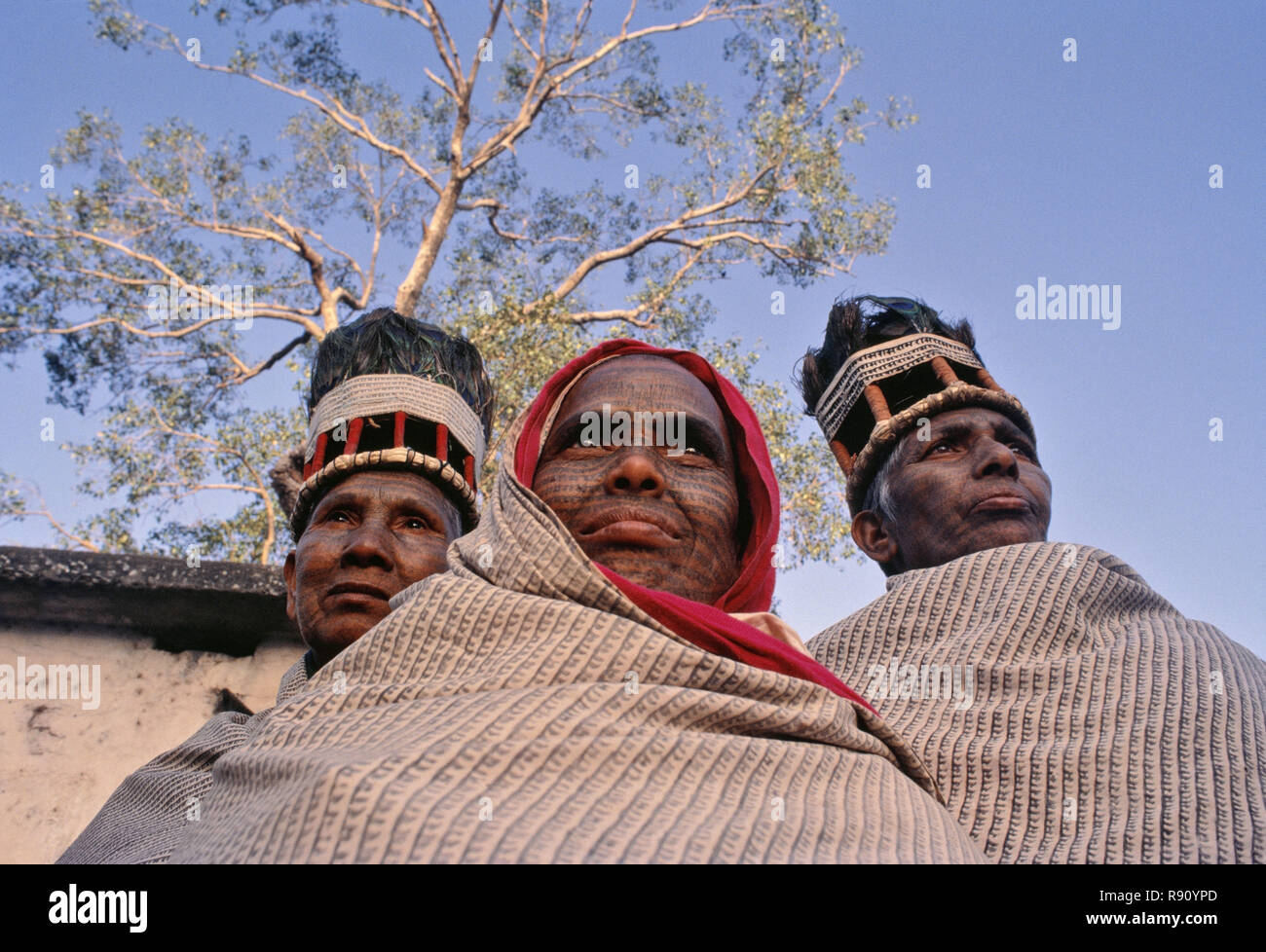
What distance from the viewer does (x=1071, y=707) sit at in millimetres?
2576

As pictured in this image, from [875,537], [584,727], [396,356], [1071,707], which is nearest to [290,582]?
[396,356]

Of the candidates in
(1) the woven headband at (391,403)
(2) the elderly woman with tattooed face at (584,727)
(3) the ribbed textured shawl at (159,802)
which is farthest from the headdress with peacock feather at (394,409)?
(2) the elderly woman with tattooed face at (584,727)

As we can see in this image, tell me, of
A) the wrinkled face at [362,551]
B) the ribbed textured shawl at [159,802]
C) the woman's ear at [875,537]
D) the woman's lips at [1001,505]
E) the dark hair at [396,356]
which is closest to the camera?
the ribbed textured shawl at [159,802]

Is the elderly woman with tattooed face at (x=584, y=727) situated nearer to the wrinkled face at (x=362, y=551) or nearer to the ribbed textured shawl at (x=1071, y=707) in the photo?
the ribbed textured shawl at (x=1071, y=707)

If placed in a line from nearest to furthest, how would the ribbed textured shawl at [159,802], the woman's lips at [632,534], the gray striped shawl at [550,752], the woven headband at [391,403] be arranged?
the gray striped shawl at [550,752] < the woman's lips at [632,534] < the ribbed textured shawl at [159,802] < the woven headband at [391,403]

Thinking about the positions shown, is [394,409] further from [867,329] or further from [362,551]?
[867,329]

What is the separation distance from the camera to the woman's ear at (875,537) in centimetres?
366

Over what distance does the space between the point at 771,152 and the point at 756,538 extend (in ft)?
41.2

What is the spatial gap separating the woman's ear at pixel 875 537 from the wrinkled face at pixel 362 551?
4.67ft

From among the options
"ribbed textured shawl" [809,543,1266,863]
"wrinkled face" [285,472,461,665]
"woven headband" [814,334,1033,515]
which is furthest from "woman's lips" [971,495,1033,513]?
"wrinkled face" [285,472,461,665]

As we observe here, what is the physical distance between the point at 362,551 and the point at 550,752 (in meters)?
1.99
